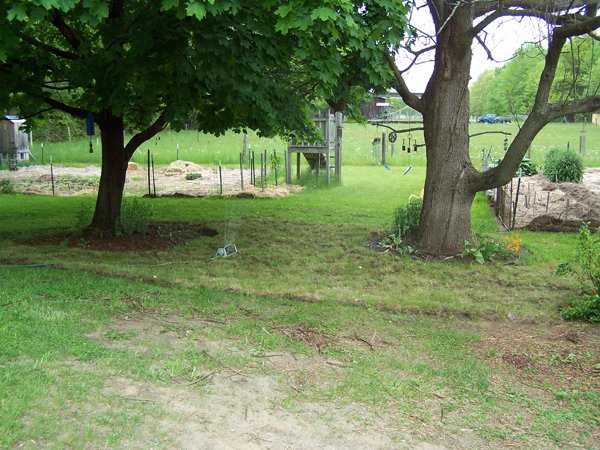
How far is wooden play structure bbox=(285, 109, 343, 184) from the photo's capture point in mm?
19539

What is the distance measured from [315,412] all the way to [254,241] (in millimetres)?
6379

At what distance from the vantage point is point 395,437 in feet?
12.3

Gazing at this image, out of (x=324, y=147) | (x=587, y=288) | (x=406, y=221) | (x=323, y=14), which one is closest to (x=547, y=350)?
(x=587, y=288)

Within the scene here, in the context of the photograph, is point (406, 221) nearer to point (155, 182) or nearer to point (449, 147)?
point (449, 147)

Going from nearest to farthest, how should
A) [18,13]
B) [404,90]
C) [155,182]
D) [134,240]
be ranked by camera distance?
1. [18,13]
2. [404,90]
3. [134,240]
4. [155,182]

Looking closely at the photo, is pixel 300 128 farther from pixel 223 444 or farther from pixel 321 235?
pixel 223 444

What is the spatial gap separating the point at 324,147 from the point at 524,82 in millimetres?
27005

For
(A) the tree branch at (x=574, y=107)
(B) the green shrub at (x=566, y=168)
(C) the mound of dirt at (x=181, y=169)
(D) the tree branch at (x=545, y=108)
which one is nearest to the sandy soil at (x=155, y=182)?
(C) the mound of dirt at (x=181, y=169)

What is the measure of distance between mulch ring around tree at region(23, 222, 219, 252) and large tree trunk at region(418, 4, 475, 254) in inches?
162

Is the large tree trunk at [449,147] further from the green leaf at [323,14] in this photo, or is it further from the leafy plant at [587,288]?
the green leaf at [323,14]

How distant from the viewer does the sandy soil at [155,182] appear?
57.8 ft

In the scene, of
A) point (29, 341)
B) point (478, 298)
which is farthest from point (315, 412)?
point (478, 298)

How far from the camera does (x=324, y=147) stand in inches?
773

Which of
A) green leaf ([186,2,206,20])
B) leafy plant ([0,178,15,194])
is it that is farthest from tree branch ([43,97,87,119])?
leafy plant ([0,178,15,194])
